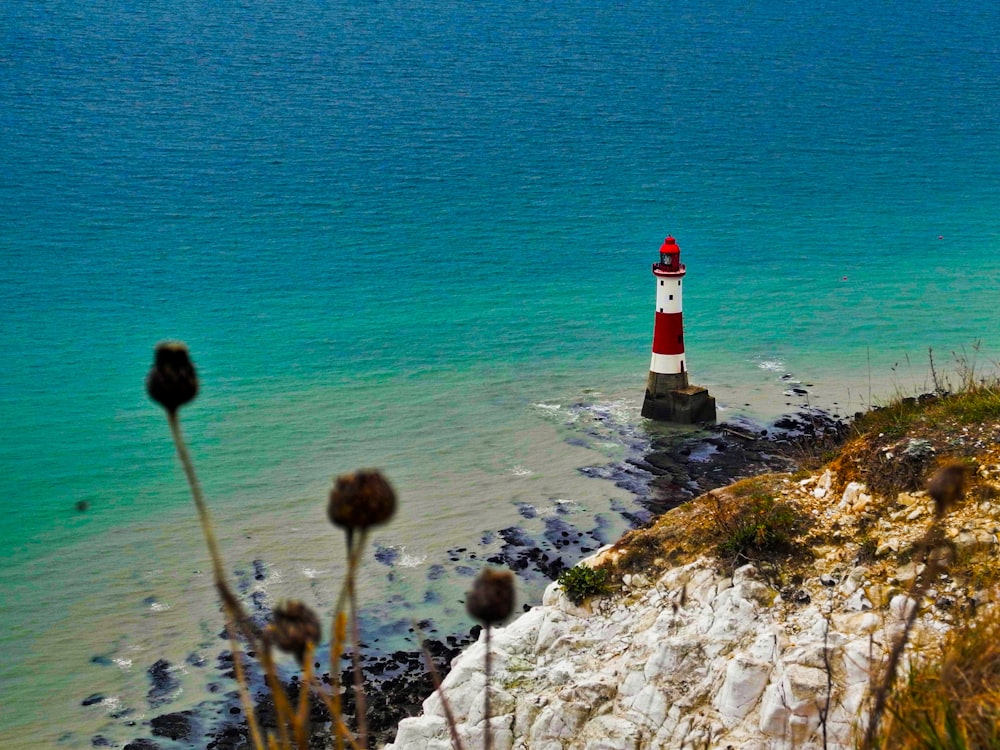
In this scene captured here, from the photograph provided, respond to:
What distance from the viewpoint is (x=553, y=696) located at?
31.6 ft

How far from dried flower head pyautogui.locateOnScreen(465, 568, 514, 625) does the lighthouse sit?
2138cm

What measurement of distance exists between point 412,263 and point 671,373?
23052 mm

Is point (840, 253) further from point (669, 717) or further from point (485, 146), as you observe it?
point (669, 717)

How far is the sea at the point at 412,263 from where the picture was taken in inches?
768

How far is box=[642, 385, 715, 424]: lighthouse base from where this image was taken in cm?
2495

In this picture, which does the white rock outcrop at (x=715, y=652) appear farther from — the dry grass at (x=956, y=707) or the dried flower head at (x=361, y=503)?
the dried flower head at (x=361, y=503)

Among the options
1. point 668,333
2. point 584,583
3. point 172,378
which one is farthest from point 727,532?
point 668,333

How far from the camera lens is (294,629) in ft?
9.46

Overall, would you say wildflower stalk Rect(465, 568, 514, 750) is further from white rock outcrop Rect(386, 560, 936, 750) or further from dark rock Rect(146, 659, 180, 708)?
dark rock Rect(146, 659, 180, 708)

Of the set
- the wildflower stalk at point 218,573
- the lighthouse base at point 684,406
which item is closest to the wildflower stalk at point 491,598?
the wildflower stalk at point 218,573

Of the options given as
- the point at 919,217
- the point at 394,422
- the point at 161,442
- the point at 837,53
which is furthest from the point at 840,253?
the point at 837,53

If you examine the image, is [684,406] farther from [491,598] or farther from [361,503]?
[361,503]

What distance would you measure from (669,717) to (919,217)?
50.1 m

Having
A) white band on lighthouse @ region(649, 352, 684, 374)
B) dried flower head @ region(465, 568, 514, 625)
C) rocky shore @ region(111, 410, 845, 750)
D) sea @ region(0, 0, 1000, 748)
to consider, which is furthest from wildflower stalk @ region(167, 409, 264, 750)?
white band on lighthouse @ region(649, 352, 684, 374)
